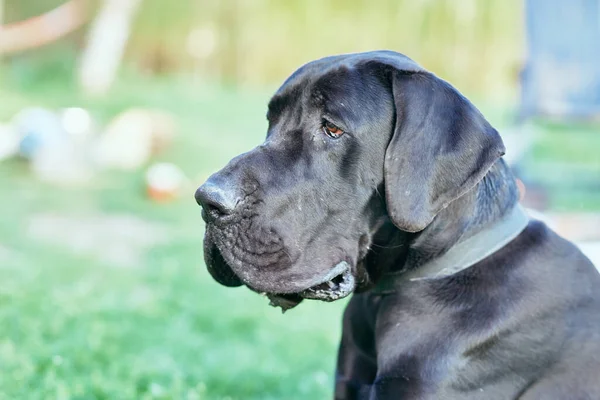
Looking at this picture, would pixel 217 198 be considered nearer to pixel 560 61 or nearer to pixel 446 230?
pixel 446 230

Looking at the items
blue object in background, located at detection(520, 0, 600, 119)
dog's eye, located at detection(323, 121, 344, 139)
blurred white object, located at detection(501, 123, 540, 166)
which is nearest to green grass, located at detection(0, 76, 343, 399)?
dog's eye, located at detection(323, 121, 344, 139)

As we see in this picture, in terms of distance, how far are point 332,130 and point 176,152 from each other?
7.78m

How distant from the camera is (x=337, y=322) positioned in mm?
5195

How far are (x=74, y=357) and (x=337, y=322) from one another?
5.81 feet

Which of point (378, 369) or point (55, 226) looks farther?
point (55, 226)

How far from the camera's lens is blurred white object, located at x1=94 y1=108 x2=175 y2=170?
31.7 feet

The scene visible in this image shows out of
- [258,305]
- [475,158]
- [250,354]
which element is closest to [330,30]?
[258,305]

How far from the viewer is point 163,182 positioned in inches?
336

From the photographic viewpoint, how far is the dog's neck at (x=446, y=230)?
2697 millimetres

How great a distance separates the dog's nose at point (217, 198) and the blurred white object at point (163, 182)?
600 centimetres

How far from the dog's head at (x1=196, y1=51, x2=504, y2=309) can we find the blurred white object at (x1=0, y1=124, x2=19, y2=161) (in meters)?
7.30

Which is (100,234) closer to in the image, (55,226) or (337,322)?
(55,226)

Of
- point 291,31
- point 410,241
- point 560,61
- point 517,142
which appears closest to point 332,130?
point 410,241

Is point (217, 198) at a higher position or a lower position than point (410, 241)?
higher
